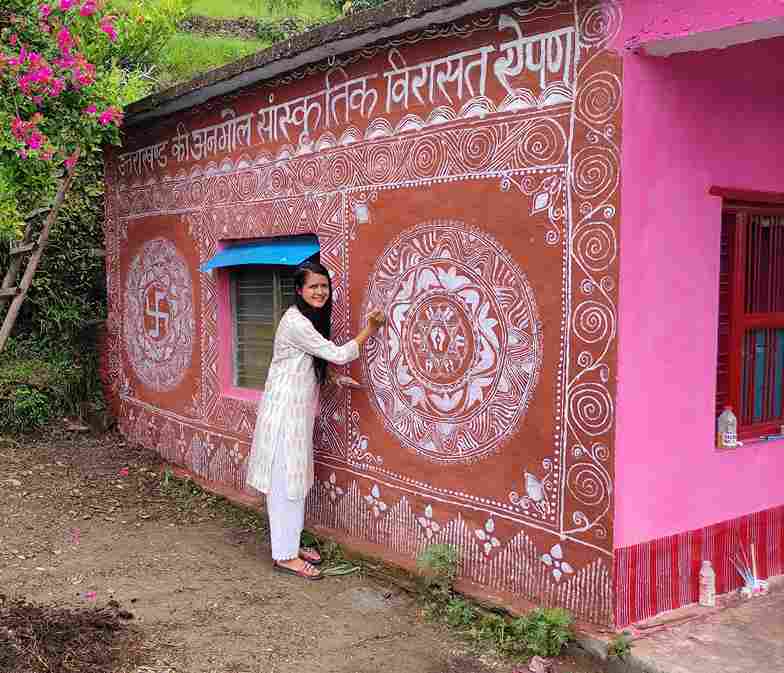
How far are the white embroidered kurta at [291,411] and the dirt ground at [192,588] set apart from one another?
0.62 metres

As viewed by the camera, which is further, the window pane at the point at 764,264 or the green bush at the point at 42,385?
the green bush at the point at 42,385

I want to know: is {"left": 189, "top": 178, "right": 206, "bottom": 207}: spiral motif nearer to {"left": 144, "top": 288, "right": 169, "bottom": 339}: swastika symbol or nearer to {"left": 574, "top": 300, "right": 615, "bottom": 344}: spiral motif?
{"left": 144, "top": 288, "right": 169, "bottom": 339}: swastika symbol

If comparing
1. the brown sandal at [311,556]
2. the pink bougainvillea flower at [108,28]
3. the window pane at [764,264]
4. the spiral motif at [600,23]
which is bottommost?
the brown sandal at [311,556]

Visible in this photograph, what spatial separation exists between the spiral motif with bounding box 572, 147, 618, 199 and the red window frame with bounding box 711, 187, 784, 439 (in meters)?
0.84

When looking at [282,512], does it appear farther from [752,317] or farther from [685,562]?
[752,317]

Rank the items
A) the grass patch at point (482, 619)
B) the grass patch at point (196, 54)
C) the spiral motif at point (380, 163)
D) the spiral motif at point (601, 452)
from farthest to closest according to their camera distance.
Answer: the grass patch at point (196, 54), the spiral motif at point (380, 163), the grass patch at point (482, 619), the spiral motif at point (601, 452)

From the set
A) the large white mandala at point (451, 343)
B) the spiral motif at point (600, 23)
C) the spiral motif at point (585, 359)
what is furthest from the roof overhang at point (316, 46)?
the spiral motif at point (585, 359)

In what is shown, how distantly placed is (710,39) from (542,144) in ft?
2.76

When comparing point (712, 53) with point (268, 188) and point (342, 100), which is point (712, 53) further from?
point (268, 188)

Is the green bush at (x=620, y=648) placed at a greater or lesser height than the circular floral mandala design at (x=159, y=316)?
lesser

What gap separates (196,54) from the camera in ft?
64.4

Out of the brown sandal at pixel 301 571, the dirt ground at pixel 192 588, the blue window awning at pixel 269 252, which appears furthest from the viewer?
the blue window awning at pixel 269 252

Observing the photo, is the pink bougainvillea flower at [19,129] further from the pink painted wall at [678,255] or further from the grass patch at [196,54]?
the grass patch at [196,54]

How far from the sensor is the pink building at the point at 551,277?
3.57m
